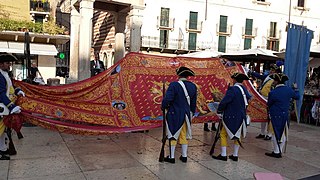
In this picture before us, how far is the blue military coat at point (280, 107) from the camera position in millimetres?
6711

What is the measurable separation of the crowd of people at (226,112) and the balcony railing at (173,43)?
2701 centimetres

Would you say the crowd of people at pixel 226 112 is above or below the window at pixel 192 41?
below

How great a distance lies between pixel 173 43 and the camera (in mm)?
34562

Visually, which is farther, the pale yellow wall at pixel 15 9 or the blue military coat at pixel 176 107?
the pale yellow wall at pixel 15 9

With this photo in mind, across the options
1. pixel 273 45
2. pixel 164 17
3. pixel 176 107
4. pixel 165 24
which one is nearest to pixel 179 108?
pixel 176 107

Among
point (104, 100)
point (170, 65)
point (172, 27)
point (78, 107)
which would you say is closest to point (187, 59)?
point (170, 65)

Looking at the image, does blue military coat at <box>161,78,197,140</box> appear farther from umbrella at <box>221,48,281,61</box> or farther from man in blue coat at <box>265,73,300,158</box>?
umbrella at <box>221,48,281,61</box>

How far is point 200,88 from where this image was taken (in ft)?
25.6

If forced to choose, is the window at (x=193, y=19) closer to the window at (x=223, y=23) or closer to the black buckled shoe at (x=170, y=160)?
the window at (x=223, y=23)

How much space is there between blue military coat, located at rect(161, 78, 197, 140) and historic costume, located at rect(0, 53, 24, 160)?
8.47ft

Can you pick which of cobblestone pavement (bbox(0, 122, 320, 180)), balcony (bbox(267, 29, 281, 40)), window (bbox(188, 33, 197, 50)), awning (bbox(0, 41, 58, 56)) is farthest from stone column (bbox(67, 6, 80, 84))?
balcony (bbox(267, 29, 281, 40))

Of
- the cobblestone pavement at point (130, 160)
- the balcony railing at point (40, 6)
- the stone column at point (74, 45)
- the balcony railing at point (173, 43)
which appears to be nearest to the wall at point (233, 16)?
the balcony railing at point (173, 43)

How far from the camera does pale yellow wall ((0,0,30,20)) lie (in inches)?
772

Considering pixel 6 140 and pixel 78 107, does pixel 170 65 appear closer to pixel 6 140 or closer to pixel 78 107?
pixel 78 107
